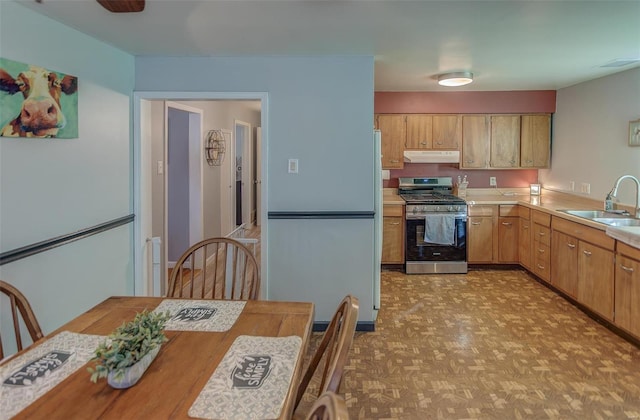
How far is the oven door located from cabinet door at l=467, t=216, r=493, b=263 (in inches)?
4.4

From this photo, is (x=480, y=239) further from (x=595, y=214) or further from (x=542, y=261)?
(x=595, y=214)

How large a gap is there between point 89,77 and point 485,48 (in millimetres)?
2674

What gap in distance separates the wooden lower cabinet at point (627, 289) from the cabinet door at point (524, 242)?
1.55 metres

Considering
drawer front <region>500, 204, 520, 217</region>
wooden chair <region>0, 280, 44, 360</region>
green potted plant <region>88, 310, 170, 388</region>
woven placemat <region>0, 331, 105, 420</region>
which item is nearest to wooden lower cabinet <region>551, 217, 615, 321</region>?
drawer front <region>500, 204, 520, 217</region>

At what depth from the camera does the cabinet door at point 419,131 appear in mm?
5070

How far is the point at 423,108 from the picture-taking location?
5055 mm

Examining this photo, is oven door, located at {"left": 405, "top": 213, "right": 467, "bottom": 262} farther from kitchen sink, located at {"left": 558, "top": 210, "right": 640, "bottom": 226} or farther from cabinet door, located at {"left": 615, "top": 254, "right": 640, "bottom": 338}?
cabinet door, located at {"left": 615, "top": 254, "right": 640, "bottom": 338}

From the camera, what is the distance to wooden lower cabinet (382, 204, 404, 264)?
485 centimetres

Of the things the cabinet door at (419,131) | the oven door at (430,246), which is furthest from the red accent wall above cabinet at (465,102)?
the oven door at (430,246)

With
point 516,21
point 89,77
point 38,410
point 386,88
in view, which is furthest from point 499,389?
point 386,88

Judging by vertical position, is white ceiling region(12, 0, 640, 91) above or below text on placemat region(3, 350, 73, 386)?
above

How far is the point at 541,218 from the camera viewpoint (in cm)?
423

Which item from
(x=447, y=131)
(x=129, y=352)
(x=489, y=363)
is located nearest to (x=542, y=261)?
(x=447, y=131)

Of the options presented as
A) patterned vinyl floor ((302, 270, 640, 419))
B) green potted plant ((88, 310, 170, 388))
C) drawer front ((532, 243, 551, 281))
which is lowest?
patterned vinyl floor ((302, 270, 640, 419))
